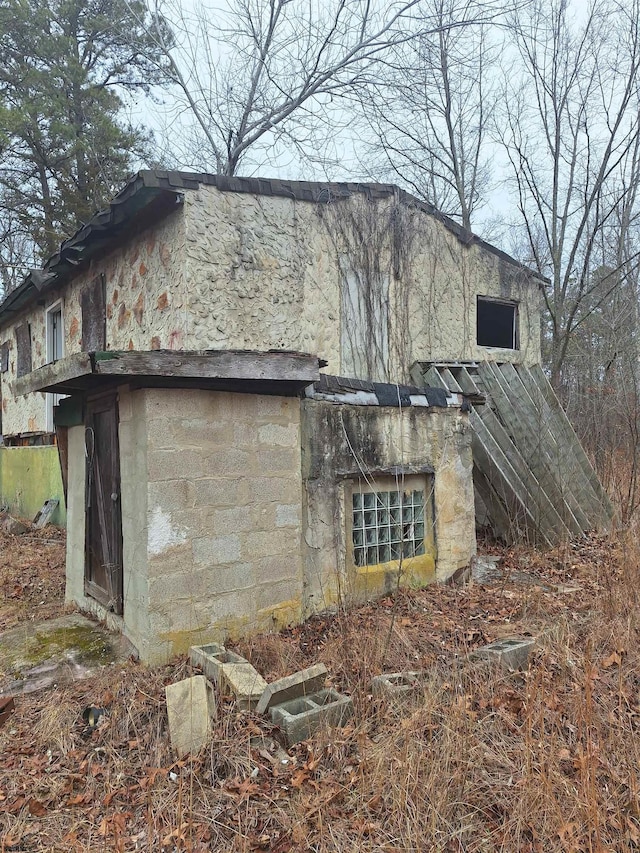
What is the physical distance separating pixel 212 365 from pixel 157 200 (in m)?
3.81

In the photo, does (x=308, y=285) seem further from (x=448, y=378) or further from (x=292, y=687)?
(x=292, y=687)

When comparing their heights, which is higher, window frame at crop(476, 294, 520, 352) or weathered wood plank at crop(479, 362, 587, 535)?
window frame at crop(476, 294, 520, 352)

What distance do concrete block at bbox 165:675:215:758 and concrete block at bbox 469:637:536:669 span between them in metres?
1.83

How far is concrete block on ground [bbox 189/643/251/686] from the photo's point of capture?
358 cm

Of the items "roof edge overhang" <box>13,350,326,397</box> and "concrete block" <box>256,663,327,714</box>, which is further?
"roof edge overhang" <box>13,350,326,397</box>

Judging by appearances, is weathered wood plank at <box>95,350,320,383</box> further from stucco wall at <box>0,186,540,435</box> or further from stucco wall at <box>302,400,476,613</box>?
stucco wall at <box>0,186,540,435</box>

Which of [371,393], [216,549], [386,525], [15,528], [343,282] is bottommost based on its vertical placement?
[15,528]

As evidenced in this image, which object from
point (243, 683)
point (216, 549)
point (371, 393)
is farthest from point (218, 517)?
point (371, 393)

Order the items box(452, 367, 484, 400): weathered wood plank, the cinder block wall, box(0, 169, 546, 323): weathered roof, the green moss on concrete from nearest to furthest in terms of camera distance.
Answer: the cinder block wall → box(0, 169, 546, 323): weathered roof → box(452, 367, 484, 400): weathered wood plank → the green moss on concrete

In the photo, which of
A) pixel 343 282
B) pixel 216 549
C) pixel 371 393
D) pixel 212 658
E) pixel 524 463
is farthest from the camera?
pixel 343 282

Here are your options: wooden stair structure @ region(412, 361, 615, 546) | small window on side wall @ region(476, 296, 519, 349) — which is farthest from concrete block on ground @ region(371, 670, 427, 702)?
small window on side wall @ region(476, 296, 519, 349)

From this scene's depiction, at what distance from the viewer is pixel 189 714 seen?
10.2 feet

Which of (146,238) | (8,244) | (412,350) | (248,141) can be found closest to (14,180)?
(8,244)

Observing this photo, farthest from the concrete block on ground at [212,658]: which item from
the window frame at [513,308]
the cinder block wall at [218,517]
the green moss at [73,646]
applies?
the window frame at [513,308]
